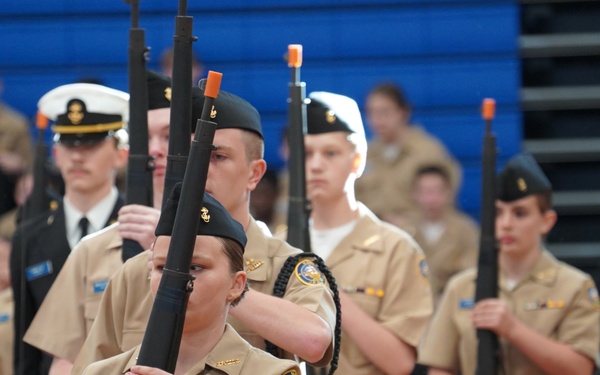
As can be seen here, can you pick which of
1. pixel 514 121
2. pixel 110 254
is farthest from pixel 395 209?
pixel 110 254

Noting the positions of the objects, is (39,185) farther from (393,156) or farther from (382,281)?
(393,156)

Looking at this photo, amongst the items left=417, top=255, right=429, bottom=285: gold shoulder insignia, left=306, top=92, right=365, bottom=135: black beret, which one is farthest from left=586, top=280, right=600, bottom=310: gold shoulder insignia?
left=306, top=92, right=365, bottom=135: black beret

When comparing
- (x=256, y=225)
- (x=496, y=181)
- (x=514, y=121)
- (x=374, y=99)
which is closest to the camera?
(x=256, y=225)

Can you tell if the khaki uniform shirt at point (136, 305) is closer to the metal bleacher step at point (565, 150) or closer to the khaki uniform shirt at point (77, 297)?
the khaki uniform shirt at point (77, 297)

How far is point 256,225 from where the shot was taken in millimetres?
4527

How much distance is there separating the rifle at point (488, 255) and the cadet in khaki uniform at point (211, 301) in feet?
8.55

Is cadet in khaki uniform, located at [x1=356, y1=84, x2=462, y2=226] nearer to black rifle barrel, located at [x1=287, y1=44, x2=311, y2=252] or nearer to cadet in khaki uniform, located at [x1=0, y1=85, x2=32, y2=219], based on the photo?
cadet in khaki uniform, located at [x1=0, y1=85, x2=32, y2=219]

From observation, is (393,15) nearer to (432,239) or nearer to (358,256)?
(432,239)

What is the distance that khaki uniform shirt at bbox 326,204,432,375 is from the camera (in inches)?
227

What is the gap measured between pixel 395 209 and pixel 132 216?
4.09 metres

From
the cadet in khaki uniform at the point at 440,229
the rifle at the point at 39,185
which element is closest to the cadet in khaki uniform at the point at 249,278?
the rifle at the point at 39,185

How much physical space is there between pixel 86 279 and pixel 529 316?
2.25m

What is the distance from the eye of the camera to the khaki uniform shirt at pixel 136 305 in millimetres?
4258

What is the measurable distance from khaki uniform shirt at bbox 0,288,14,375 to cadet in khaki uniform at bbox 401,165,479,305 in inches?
84.7
